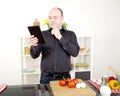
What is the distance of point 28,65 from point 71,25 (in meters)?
1.10

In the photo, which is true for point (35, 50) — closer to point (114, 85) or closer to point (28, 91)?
point (28, 91)

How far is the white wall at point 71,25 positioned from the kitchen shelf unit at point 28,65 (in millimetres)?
110

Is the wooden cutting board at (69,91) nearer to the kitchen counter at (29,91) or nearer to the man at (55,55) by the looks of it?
the kitchen counter at (29,91)

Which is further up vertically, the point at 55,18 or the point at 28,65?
the point at 55,18

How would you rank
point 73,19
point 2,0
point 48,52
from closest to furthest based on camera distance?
point 48,52 < point 2,0 < point 73,19

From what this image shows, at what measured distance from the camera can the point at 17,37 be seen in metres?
3.83

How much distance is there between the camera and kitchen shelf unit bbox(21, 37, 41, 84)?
12.1 feet

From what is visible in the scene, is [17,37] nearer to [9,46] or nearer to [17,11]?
[9,46]

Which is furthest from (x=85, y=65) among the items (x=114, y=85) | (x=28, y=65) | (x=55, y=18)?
(x=114, y=85)

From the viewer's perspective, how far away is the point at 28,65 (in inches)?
155

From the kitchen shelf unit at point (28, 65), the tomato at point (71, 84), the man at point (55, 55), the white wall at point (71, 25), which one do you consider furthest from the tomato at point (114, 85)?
the white wall at point (71, 25)

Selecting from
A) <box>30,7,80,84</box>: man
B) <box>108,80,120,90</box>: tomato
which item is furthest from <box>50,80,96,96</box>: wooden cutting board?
<box>30,7,80,84</box>: man

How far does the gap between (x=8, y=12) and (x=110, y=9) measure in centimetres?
197

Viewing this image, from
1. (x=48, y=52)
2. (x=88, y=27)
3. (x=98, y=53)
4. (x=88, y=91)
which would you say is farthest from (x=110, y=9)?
(x=88, y=91)
